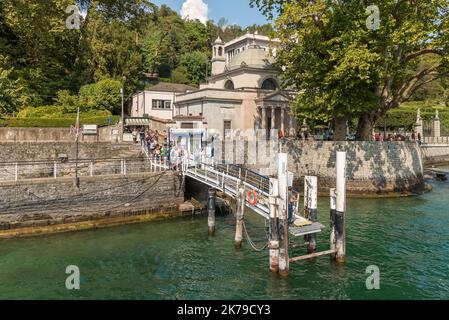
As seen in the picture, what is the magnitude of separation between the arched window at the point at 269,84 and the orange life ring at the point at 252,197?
33.9 meters

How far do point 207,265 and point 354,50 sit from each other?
1907 centimetres

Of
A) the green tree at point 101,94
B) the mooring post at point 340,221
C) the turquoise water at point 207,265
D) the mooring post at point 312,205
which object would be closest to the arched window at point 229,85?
the green tree at point 101,94

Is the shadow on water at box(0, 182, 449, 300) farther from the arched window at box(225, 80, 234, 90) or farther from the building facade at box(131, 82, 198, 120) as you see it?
the building facade at box(131, 82, 198, 120)

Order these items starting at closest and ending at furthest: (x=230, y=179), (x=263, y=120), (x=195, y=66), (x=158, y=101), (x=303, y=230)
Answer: (x=303, y=230) → (x=230, y=179) → (x=263, y=120) → (x=158, y=101) → (x=195, y=66)

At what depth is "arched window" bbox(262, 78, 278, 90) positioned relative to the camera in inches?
1962

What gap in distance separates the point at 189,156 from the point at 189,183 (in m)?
2.36

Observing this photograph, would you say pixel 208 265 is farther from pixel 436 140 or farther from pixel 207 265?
pixel 436 140

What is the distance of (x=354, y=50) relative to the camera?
2672cm

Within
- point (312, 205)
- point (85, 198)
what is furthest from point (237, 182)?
point (85, 198)

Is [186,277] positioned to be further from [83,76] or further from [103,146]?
[83,76]

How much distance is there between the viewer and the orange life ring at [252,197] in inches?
692

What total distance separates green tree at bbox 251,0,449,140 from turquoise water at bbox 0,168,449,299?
11247 millimetres
